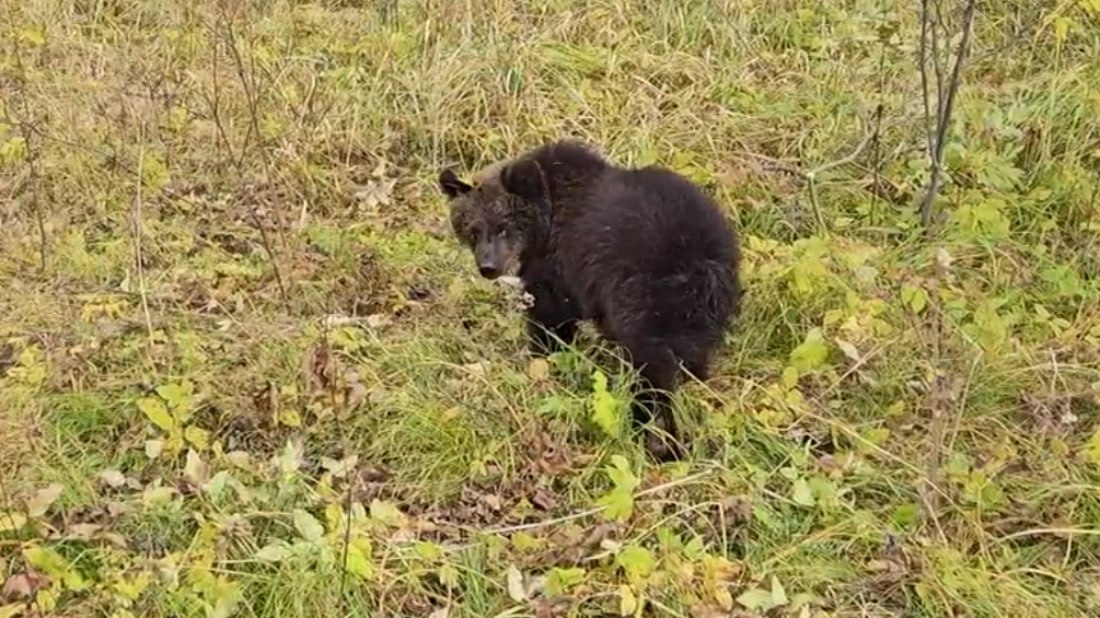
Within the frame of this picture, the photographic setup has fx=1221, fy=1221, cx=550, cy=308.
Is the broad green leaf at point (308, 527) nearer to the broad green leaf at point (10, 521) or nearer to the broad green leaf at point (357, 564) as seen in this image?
the broad green leaf at point (357, 564)

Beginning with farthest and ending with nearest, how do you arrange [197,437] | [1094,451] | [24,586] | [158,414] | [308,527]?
[197,437] < [158,414] < [1094,451] < [308,527] < [24,586]

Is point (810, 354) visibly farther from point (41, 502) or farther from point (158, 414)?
point (41, 502)

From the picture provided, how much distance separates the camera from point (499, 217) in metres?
4.66

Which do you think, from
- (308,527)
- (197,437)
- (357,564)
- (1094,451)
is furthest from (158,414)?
(1094,451)

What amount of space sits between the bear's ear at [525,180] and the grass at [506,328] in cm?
48

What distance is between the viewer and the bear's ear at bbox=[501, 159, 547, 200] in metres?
4.49

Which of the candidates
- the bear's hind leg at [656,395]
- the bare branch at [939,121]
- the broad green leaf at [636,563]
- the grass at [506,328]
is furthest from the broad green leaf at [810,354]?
the bare branch at [939,121]

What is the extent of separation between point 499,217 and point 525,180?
0.22m

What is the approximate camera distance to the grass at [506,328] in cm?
325

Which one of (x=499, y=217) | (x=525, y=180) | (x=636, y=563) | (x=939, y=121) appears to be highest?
(x=939, y=121)

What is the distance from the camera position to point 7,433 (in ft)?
12.2

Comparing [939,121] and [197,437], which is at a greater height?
[939,121]

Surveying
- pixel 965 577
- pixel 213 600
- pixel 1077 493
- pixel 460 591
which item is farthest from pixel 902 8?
pixel 213 600

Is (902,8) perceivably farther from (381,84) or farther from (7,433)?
(7,433)
